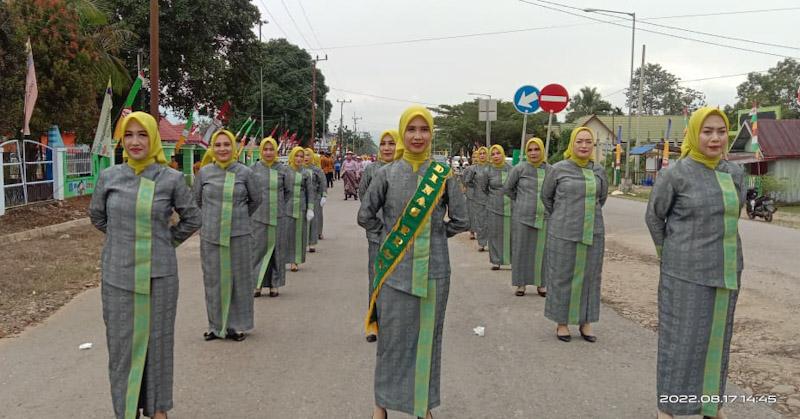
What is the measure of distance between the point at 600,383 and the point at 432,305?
5.51ft

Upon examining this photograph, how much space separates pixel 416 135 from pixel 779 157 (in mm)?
25738

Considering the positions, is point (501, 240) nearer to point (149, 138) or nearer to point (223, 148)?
point (223, 148)

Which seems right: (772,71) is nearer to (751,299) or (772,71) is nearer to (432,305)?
(751,299)

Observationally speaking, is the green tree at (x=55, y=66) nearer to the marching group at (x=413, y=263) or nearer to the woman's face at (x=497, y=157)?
the woman's face at (x=497, y=157)

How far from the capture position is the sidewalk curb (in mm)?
11269

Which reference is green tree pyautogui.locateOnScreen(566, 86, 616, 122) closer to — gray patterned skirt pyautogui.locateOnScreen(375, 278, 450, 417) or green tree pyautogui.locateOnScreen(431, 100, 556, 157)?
green tree pyautogui.locateOnScreen(431, 100, 556, 157)

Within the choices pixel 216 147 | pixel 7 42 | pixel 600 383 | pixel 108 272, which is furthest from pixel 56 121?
pixel 600 383

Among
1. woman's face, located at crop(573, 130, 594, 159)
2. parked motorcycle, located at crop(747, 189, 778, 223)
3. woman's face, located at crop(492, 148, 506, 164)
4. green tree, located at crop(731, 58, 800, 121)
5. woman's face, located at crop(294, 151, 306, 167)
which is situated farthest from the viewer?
green tree, located at crop(731, 58, 800, 121)

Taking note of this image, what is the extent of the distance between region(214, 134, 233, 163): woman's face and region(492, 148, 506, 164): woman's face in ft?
17.7

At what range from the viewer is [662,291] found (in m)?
4.11

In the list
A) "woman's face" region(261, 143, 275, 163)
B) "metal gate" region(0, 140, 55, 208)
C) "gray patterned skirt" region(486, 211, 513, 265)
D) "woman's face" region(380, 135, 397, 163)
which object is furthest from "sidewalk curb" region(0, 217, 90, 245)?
"gray patterned skirt" region(486, 211, 513, 265)

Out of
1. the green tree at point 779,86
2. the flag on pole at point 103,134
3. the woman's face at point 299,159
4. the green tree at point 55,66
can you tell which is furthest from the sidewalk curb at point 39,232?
the green tree at point 779,86

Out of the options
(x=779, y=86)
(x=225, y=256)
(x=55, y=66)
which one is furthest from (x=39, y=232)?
(x=779, y=86)

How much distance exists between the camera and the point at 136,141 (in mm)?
3787
